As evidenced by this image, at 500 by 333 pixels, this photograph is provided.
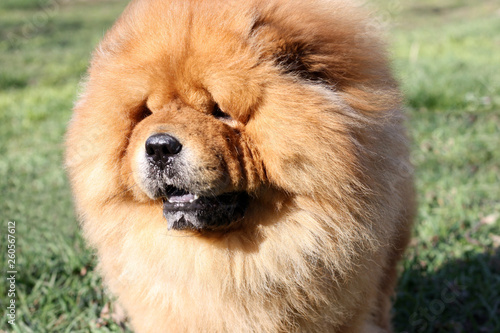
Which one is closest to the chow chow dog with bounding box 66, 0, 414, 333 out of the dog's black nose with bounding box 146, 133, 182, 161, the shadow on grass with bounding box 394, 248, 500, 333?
the dog's black nose with bounding box 146, 133, 182, 161

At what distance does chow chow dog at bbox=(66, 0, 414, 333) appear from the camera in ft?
5.62

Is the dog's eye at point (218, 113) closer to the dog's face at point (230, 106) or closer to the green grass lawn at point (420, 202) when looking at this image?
the dog's face at point (230, 106)

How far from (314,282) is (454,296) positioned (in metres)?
1.68

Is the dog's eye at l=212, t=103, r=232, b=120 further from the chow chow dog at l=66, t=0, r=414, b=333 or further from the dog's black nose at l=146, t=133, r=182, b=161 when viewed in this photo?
→ the dog's black nose at l=146, t=133, r=182, b=161

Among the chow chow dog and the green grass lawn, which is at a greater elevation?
the chow chow dog

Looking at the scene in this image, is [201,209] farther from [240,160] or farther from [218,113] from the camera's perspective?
[218,113]

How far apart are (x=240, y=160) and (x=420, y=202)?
2.90m

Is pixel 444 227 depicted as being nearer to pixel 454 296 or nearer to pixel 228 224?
pixel 454 296

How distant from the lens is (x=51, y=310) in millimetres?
2869

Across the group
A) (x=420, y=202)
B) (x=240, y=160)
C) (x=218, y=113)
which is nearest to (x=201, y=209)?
(x=240, y=160)

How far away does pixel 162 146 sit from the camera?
165cm

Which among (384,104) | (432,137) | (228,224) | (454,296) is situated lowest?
(454,296)

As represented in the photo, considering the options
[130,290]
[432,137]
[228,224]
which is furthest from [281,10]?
[432,137]

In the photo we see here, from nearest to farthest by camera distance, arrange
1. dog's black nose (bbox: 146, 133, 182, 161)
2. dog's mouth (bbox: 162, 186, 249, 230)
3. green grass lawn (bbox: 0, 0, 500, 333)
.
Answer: dog's black nose (bbox: 146, 133, 182, 161)
dog's mouth (bbox: 162, 186, 249, 230)
green grass lawn (bbox: 0, 0, 500, 333)
